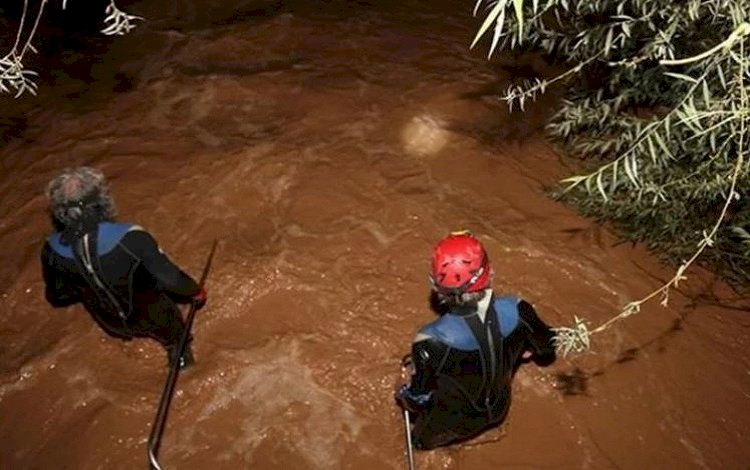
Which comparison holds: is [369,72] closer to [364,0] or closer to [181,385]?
[364,0]

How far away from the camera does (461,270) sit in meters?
3.19

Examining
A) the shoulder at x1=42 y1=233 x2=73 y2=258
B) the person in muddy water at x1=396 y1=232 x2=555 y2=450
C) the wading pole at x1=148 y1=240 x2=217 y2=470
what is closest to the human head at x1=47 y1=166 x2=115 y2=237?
the shoulder at x1=42 y1=233 x2=73 y2=258

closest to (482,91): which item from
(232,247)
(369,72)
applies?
(369,72)

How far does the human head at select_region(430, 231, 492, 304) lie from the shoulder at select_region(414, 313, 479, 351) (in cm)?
12

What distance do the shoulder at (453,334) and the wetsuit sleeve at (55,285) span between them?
2.51 metres

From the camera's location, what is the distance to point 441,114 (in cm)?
703

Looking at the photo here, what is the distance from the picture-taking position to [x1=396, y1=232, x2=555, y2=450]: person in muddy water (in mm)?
3236

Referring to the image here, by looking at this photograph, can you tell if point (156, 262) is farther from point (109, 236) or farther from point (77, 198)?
point (77, 198)

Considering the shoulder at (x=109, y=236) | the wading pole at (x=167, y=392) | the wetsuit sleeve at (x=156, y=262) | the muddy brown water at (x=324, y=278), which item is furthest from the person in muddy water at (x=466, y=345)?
the shoulder at (x=109, y=236)

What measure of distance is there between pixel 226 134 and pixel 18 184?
7.49 ft

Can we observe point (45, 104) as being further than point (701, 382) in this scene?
Yes

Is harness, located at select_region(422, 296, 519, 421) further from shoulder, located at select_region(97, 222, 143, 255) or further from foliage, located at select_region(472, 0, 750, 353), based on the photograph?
shoulder, located at select_region(97, 222, 143, 255)

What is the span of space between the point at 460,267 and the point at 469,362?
23.2 inches

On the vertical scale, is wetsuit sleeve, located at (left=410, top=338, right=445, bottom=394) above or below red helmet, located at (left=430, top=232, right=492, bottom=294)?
below
